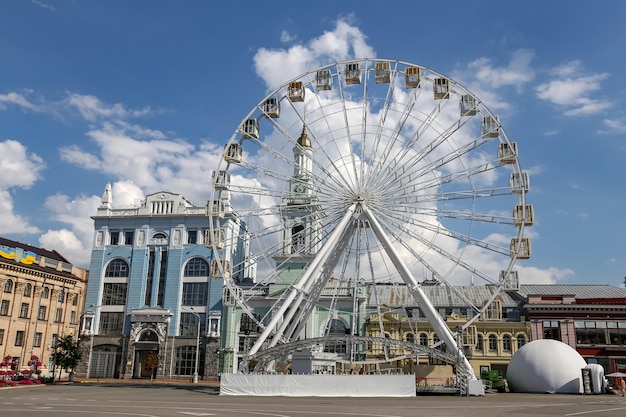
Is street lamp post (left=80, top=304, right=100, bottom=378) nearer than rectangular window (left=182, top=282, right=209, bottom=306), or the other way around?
street lamp post (left=80, top=304, right=100, bottom=378)

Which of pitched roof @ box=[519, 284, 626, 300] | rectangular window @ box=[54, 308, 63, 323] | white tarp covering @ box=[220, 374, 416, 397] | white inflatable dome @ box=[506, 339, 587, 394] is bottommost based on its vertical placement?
Answer: white tarp covering @ box=[220, 374, 416, 397]

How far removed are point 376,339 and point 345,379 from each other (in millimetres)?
3381

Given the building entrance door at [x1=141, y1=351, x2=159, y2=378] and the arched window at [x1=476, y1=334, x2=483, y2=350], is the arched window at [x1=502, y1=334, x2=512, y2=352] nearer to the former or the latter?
the arched window at [x1=476, y1=334, x2=483, y2=350]

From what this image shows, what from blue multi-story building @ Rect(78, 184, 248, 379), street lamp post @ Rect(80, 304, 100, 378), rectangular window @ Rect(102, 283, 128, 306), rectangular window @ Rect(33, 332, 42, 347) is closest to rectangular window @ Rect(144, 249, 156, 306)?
blue multi-story building @ Rect(78, 184, 248, 379)

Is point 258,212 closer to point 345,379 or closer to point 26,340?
point 345,379

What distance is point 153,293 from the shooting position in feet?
256

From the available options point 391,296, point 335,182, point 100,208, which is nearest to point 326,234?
point 335,182

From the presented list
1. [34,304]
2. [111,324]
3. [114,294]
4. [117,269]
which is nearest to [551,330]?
[111,324]

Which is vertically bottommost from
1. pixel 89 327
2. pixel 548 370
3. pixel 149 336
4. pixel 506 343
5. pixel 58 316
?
pixel 548 370

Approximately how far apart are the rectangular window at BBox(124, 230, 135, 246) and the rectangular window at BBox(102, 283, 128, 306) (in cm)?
589

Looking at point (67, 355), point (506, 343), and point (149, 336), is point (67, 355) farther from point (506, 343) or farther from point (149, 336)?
point (506, 343)

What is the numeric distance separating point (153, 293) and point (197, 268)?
263 inches

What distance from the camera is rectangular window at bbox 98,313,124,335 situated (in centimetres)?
7700

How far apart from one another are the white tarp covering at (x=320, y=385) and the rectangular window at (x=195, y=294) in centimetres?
3878
